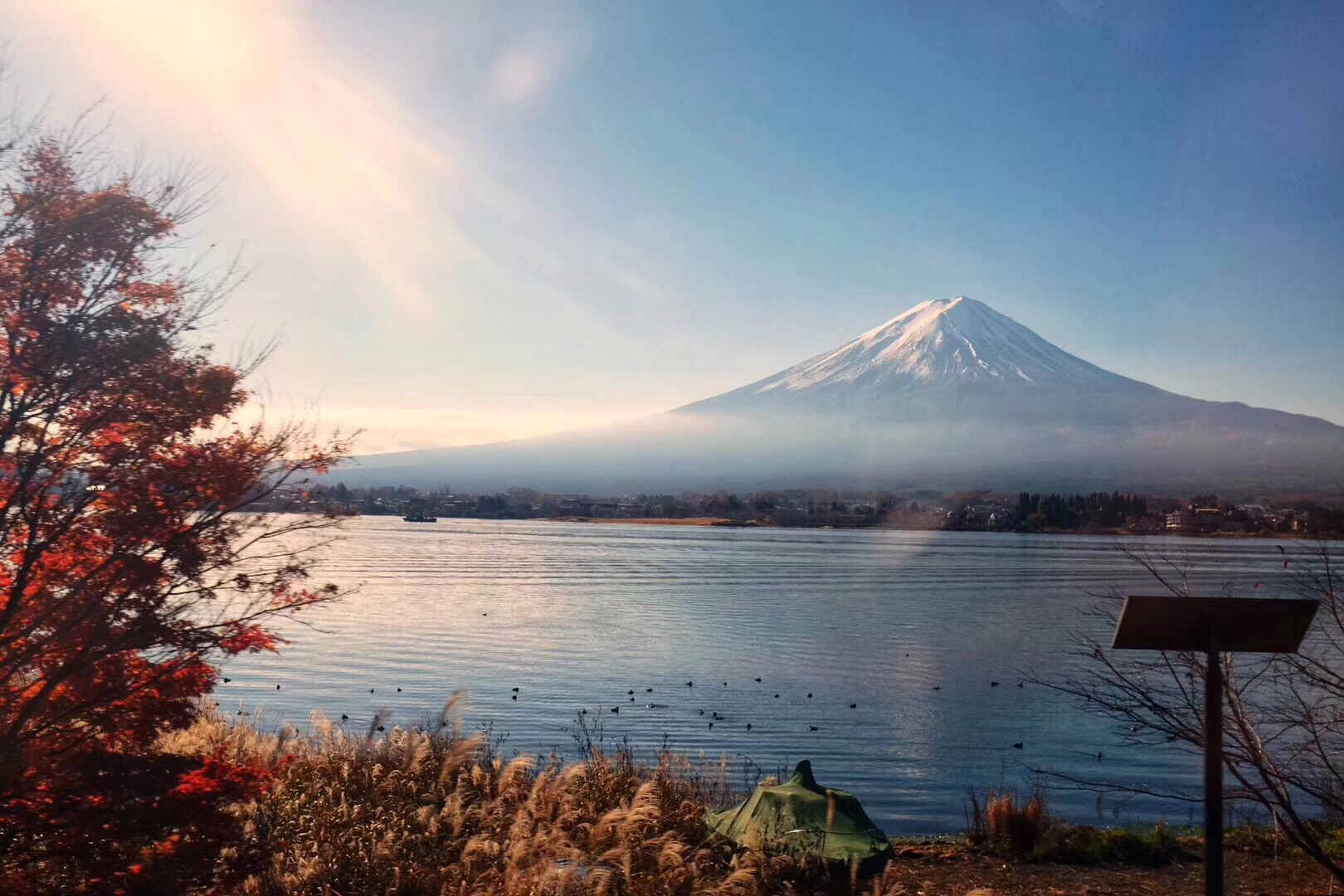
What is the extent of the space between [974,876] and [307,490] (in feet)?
22.7

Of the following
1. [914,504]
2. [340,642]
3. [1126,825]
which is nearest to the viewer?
[1126,825]

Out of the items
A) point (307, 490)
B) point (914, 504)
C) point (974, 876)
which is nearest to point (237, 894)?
point (307, 490)

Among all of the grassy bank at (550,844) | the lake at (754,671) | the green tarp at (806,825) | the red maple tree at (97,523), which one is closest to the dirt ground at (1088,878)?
the grassy bank at (550,844)

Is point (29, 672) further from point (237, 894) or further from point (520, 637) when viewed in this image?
point (520, 637)

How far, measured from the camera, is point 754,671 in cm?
2603

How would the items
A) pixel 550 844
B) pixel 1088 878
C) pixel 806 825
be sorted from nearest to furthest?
1. pixel 550 844
2. pixel 806 825
3. pixel 1088 878

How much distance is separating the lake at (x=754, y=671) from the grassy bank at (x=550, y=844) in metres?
1.67

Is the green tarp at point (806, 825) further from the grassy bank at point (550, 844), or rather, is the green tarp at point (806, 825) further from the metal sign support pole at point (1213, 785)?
the metal sign support pole at point (1213, 785)

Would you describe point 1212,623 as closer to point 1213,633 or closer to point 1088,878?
point 1213,633

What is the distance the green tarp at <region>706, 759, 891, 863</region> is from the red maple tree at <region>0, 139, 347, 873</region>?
14.3ft

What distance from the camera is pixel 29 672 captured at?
236 inches

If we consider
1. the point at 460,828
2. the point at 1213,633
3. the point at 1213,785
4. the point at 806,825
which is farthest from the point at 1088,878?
the point at 460,828

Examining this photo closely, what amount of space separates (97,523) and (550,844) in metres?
3.59

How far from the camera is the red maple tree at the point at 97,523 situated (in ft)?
18.6
